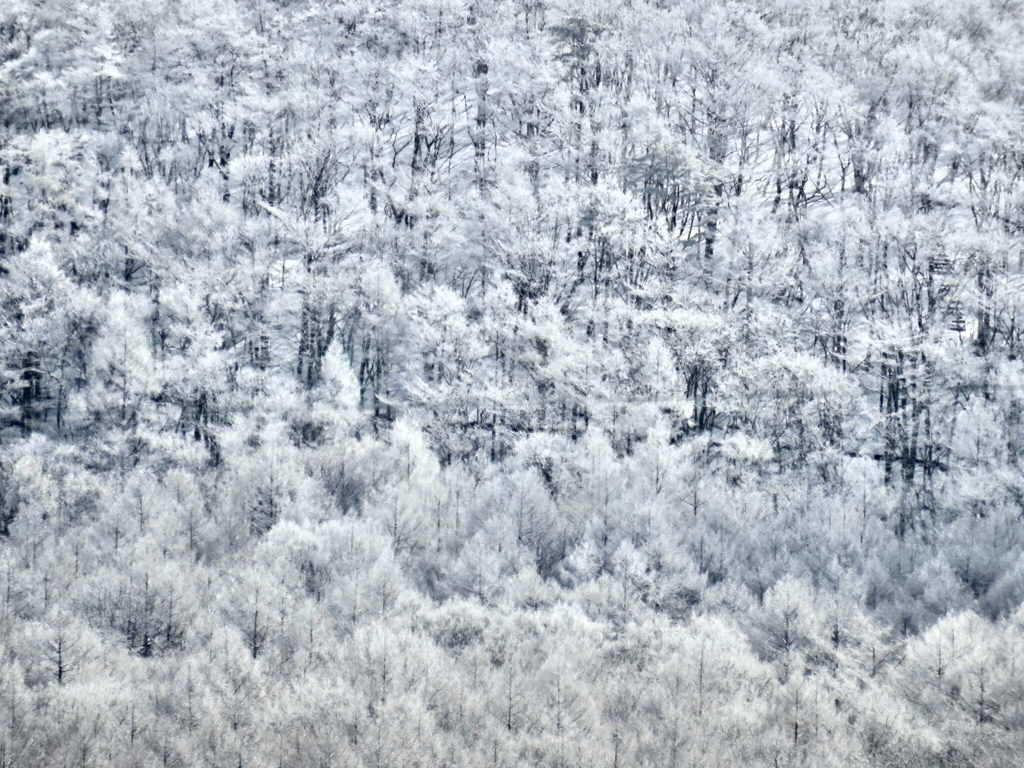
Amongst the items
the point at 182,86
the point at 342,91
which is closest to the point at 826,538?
the point at 342,91

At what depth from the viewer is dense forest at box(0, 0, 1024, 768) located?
30.1m

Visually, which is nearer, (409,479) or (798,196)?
(409,479)

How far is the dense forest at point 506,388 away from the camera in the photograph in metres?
30.1

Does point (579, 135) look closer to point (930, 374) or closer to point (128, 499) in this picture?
point (930, 374)

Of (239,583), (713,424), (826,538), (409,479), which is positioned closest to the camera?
(239,583)

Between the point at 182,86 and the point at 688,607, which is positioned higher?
the point at 182,86

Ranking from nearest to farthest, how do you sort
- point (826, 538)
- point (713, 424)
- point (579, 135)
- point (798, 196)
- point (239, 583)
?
1. point (239, 583)
2. point (826, 538)
3. point (713, 424)
4. point (798, 196)
5. point (579, 135)

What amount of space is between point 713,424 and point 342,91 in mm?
39354

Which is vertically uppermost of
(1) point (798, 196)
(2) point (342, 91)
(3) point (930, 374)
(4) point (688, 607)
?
(2) point (342, 91)

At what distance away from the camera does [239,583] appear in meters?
35.5

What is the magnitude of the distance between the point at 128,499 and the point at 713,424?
28.6 m

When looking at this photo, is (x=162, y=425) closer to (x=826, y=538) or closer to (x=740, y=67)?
(x=826, y=538)

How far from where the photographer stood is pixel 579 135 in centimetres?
6338

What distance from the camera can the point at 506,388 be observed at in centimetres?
4831
